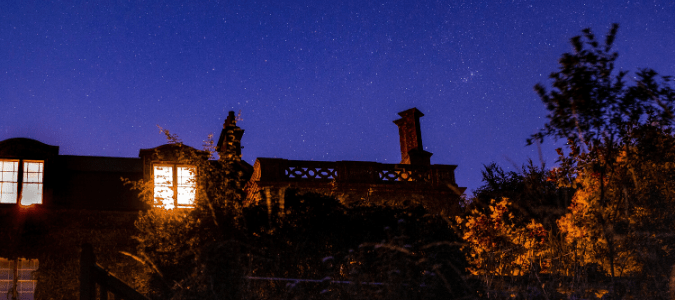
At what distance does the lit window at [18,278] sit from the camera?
15.1 meters

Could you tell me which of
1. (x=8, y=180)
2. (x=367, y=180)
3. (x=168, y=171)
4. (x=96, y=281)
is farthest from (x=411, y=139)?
(x=96, y=281)

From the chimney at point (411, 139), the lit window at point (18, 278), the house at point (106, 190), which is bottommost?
the lit window at point (18, 278)

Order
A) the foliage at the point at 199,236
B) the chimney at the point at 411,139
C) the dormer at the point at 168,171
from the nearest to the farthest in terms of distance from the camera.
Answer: the foliage at the point at 199,236 → the dormer at the point at 168,171 → the chimney at the point at 411,139

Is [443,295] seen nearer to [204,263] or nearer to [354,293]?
[354,293]

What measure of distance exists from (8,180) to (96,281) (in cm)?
1094

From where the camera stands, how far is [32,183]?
16781mm

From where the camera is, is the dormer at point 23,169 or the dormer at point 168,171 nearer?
the dormer at point 23,169

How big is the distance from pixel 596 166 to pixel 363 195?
9.49 m

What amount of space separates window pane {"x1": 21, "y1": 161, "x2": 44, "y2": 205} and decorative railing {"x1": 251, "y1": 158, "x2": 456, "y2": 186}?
254 inches

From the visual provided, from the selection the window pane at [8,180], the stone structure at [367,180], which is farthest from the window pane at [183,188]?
the window pane at [8,180]

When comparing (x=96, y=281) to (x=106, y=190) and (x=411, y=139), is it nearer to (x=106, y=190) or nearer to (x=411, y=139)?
(x=106, y=190)

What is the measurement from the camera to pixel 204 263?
771 centimetres

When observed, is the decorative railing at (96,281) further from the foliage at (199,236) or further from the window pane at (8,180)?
the window pane at (8,180)

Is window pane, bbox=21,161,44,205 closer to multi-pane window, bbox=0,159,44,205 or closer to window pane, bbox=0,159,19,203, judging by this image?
multi-pane window, bbox=0,159,44,205
